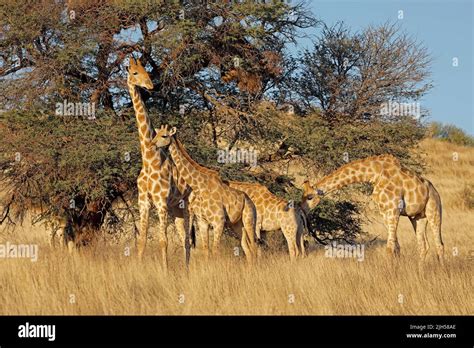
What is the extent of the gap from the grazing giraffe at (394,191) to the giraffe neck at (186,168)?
238cm

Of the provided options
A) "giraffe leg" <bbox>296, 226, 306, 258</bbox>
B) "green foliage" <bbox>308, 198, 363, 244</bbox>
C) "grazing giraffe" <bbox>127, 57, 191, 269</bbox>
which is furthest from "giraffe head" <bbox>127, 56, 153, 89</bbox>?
"green foliage" <bbox>308, 198, 363, 244</bbox>

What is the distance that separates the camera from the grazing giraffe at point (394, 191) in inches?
627

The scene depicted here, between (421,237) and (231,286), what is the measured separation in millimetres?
5072

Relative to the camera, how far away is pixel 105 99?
19.3 meters

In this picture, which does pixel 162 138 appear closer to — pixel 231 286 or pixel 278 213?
pixel 231 286

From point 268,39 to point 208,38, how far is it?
1.49 meters

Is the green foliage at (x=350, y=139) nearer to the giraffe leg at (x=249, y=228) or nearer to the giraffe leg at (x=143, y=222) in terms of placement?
the giraffe leg at (x=249, y=228)

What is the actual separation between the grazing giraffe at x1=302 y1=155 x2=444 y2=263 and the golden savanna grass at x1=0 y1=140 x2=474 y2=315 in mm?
750

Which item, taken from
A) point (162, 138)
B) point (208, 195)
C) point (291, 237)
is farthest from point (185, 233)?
point (291, 237)

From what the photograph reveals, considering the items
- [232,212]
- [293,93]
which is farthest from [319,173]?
[232,212]

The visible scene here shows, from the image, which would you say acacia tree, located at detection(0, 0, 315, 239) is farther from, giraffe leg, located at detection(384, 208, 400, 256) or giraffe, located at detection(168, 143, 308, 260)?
giraffe leg, located at detection(384, 208, 400, 256)

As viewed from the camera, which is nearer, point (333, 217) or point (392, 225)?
point (392, 225)

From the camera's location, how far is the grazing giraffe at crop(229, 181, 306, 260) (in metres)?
17.5

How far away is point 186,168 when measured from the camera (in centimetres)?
1595
